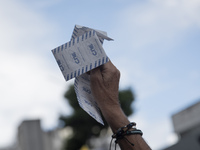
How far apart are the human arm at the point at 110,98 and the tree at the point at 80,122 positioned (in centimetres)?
3346

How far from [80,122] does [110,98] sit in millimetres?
34833

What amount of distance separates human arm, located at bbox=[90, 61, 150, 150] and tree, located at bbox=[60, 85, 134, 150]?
33.5 m

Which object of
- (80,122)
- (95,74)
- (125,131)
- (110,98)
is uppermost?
(80,122)

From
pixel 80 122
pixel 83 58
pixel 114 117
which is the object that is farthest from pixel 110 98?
pixel 80 122

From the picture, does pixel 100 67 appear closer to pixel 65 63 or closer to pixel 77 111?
pixel 65 63

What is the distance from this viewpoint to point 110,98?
5.22ft

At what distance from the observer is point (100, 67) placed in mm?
1618

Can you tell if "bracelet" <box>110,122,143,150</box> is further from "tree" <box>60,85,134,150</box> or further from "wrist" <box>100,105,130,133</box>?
"tree" <box>60,85,134,150</box>

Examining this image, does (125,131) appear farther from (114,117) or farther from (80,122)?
(80,122)

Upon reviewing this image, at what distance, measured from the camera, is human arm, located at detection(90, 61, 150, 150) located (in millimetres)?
1534


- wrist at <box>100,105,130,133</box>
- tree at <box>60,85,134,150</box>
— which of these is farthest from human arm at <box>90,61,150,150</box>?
tree at <box>60,85,134,150</box>

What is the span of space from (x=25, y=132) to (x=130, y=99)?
25912mm

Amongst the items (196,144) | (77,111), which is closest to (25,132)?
(196,144)

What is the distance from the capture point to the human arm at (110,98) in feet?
5.03
